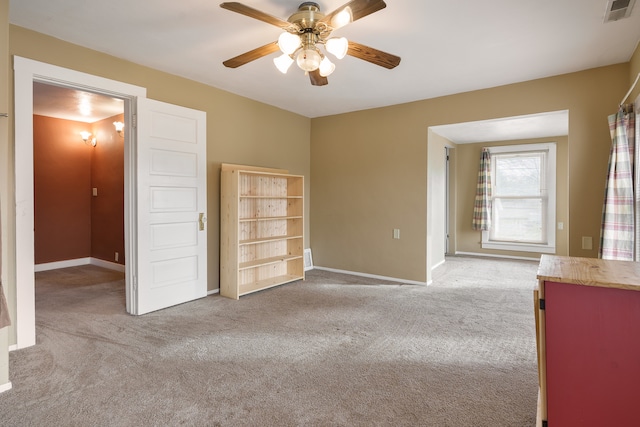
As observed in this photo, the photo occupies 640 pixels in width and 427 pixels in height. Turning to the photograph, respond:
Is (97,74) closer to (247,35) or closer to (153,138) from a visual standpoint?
(153,138)

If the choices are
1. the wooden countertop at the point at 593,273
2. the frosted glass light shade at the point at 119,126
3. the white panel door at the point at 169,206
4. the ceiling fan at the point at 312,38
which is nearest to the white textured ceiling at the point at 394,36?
the ceiling fan at the point at 312,38

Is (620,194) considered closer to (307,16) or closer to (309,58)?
(309,58)

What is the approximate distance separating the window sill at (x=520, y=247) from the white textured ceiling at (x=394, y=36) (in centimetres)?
384

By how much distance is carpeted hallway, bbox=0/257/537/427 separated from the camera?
6.31ft

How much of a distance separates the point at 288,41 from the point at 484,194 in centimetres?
582

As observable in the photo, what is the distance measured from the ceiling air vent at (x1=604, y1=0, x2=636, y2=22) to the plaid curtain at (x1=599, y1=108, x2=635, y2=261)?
0.84 meters

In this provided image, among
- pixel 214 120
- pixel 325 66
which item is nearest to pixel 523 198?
pixel 325 66

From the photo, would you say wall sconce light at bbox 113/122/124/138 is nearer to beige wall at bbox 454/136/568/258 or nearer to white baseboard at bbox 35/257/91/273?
white baseboard at bbox 35/257/91/273

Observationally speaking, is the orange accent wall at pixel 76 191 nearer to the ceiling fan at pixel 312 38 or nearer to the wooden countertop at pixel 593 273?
the ceiling fan at pixel 312 38

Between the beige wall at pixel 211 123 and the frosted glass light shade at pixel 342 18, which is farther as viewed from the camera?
the beige wall at pixel 211 123

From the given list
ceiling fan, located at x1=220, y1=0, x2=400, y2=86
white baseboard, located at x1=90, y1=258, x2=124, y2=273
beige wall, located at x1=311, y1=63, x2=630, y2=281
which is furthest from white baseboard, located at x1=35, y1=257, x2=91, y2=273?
ceiling fan, located at x1=220, y1=0, x2=400, y2=86

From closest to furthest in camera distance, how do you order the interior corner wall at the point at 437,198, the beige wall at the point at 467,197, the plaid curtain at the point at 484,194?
the interior corner wall at the point at 437,198 → the plaid curtain at the point at 484,194 → the beige wall at the point at 467,197

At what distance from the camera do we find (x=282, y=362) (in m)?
A: 2.51

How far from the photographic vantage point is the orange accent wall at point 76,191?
18.2ft
